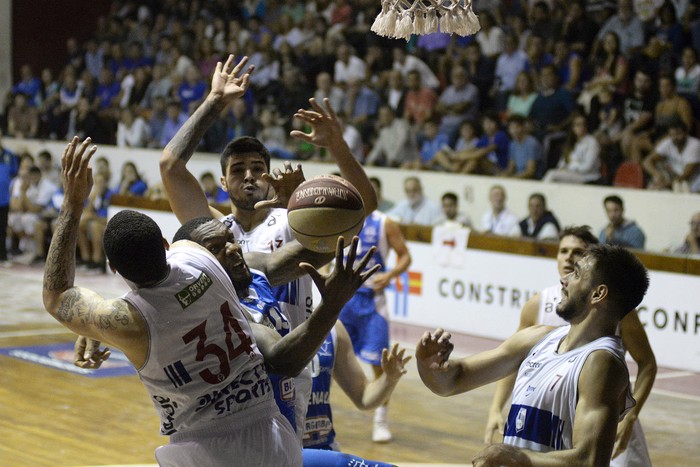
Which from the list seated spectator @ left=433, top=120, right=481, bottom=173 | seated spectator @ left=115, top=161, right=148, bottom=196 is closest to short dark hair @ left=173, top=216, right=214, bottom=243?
seated spectator @ left=433, top=120, right=481, bottom=173

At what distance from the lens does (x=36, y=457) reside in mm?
6582

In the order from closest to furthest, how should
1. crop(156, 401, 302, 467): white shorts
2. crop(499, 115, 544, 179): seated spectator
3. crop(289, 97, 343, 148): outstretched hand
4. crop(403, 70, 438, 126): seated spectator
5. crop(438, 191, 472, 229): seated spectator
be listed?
crop(156, 401, 302, 467): white shorts < crop(289, 97, 343, 148): outstretched hand < crop(438, 191, 472, 229): seated spectator < crop(499, 115, 544, 179): seated spectator < crop(403, 70, 438, 126): seated spectator

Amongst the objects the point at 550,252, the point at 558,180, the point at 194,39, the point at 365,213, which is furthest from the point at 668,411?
the point at 194,39

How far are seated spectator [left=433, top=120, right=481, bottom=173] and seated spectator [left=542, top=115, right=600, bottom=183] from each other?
126 centimetres

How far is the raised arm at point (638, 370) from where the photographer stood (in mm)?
4660

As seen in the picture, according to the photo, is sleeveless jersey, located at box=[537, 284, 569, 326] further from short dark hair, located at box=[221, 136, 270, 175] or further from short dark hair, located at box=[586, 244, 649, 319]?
short dark hair, located at box=[586, 244, 649, 319]

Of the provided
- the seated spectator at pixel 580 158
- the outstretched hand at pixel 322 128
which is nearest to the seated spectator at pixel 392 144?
the seated spectator at pixel 580 158

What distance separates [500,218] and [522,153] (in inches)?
38.1

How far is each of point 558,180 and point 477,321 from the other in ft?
6.63

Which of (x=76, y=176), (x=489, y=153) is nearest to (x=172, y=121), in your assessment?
(x=489, y=153)

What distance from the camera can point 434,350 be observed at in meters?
3.63

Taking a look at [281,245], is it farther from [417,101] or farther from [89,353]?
[417,101]

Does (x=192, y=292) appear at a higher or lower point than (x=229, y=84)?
lower

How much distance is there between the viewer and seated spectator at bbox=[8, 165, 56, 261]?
52.3 ft
